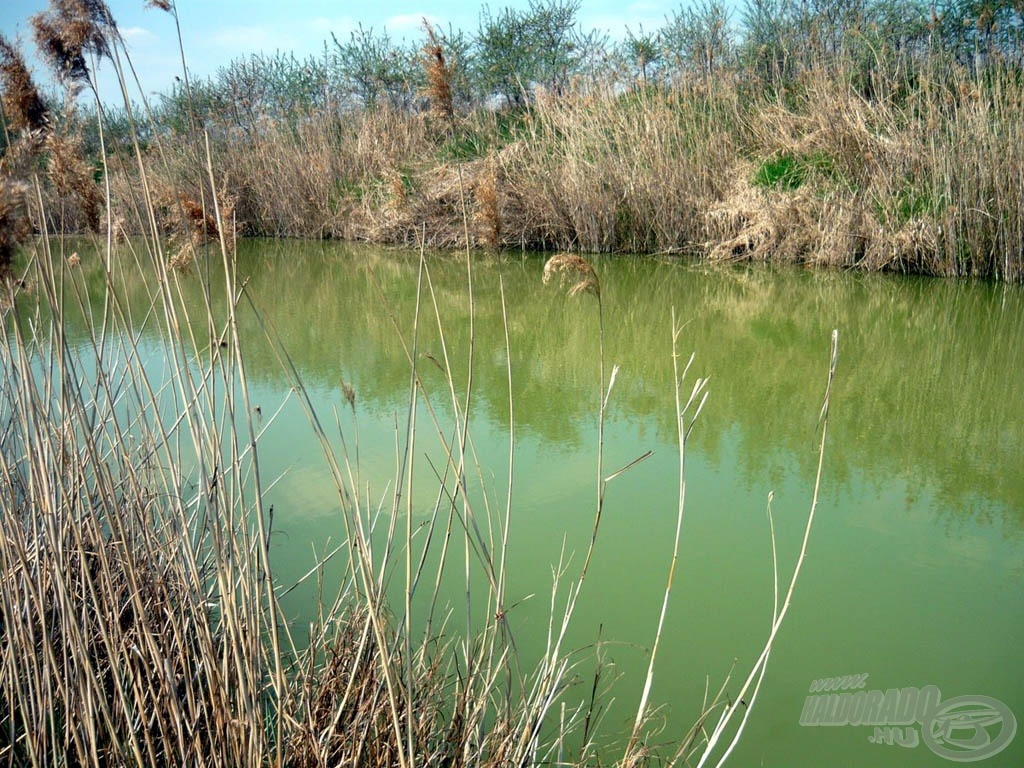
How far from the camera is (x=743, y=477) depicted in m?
2.26

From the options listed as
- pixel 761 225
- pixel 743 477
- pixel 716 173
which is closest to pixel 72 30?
pixel 743 477

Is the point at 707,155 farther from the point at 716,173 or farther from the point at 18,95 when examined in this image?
the point at 18,95

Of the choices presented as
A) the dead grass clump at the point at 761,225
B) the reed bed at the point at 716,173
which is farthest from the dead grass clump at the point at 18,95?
the dead grass clump at the point at 761,225

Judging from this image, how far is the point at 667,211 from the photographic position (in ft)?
20.5

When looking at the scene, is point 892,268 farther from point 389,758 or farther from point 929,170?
point 389,758

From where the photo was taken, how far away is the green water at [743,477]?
4.84 feet

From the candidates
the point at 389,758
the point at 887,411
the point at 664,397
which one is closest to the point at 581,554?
the point at 389,758

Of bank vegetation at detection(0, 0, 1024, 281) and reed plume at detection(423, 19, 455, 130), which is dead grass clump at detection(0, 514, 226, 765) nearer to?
reed plume at detection(423, 19, 455, 130)

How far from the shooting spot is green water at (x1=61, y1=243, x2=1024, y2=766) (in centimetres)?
148
